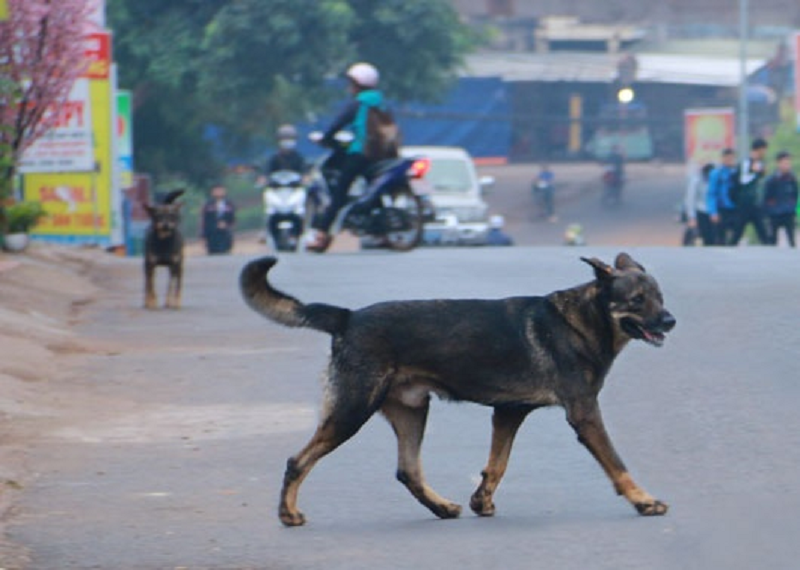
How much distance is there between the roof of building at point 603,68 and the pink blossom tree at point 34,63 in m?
40.6

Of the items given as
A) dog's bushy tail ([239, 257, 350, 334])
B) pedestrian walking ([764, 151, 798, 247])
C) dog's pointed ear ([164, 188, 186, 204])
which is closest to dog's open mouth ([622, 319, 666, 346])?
dog's bushy tail ([239, 257, 350, 334])

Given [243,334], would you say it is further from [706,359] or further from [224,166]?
[224,166]

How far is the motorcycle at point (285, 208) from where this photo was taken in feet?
91.2

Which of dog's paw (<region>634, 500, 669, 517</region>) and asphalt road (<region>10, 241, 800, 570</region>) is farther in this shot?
dog's paw (<region>634, 500, 669, 517</region>)

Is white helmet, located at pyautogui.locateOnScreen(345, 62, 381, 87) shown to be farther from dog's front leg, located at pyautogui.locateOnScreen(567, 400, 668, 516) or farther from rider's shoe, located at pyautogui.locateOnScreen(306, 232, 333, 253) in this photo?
dog's front leg, located at pyautogui.locateOnScreen(567, 400, 668, 516)

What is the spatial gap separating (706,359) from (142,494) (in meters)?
4.83

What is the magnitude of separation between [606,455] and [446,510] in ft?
2.37

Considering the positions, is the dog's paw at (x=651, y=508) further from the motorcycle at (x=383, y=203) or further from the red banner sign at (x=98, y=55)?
the red banner sign at (x=98, y=55)

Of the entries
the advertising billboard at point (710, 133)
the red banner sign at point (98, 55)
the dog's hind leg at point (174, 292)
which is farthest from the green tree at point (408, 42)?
the dog's hind leg at point (174, 292)

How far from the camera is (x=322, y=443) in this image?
880 cm

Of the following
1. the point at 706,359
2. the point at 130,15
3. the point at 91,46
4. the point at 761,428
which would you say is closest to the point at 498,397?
the point at 761,428

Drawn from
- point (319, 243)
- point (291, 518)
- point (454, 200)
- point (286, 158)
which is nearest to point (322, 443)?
point (291, 518)

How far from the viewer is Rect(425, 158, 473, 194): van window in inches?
1419

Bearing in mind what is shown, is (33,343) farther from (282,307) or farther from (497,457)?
(497,457)
